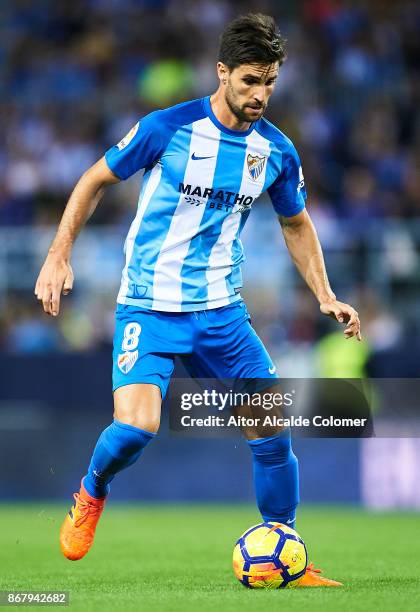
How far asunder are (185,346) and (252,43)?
1470 mm

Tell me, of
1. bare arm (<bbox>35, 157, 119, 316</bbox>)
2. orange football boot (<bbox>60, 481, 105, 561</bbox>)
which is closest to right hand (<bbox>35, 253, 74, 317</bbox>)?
bare arm (<bbox>35, 157, 119, 316</bbox>)

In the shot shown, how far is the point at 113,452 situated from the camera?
5.99 m

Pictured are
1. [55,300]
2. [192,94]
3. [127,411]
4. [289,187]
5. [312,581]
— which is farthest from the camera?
[192,94]

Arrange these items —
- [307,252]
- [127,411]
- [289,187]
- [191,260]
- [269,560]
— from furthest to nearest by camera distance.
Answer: [307,252] → [289,187] → [191,260] → [127,411] → [269,560]

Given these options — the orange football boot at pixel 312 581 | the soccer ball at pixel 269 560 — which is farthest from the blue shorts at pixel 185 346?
the orange football boot at pixel 312 581

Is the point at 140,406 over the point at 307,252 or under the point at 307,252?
under

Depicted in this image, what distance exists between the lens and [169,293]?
20.1 feet

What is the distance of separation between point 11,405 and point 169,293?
705 cm

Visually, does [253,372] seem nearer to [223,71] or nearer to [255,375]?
[255,375]

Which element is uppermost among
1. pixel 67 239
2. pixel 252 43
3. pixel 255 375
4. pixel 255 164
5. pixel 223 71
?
pixel 252 43

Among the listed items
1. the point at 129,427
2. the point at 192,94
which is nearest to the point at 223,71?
the point at 129,427

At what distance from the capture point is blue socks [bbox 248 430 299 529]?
20.3 feet

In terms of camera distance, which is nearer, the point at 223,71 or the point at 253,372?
the point at 223,71

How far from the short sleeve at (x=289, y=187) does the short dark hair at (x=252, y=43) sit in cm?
60
